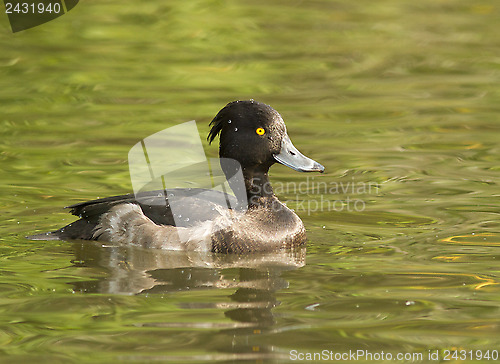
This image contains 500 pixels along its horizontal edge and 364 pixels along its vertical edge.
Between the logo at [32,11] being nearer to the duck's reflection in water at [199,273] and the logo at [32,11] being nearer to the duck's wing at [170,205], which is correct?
the duck's wing at [170,205]

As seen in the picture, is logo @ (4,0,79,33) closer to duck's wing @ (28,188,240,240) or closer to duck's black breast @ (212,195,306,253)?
duck's wing @ (28,188,240,240)

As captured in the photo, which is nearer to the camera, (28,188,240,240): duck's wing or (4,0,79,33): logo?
(28,188,240,240): duck's wing

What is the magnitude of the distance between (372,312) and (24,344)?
226 cm

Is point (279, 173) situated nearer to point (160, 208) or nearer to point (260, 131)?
point (260, 131)

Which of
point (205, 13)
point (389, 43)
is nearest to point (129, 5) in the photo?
point (205, 13)

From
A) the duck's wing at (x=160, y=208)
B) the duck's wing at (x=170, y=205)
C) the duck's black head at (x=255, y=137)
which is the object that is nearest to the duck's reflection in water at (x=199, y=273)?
the duck's wing at (x=160, y=208)

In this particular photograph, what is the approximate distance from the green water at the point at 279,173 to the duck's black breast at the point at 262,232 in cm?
21

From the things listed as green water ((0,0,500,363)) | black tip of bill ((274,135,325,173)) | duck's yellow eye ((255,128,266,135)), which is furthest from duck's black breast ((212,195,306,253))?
duck's yellow eye ((255,128,266,135))

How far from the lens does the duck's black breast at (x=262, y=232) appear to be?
304 inches

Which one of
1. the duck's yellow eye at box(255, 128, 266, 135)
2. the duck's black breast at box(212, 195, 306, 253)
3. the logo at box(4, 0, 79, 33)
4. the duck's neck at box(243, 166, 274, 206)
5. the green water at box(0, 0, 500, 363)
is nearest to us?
→ the green water at box(0, 0, 500, 363)

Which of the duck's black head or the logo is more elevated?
the logo

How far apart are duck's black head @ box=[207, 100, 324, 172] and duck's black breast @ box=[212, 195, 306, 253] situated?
1.42 ft

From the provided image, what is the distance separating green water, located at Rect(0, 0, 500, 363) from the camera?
5906 millimetres

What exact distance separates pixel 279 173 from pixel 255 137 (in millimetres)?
2256
